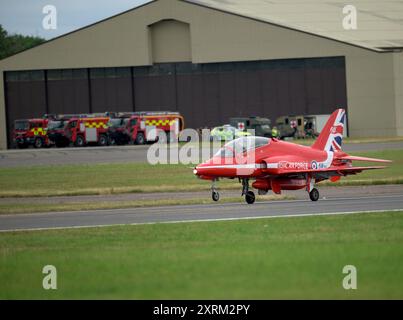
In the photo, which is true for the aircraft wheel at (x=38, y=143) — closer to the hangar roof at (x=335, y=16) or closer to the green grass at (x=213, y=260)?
the hangar roof at (x=335, y=16)

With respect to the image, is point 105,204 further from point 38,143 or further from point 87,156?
point 38,143

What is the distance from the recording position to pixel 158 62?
258 feet

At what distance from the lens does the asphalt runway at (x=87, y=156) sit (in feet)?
187

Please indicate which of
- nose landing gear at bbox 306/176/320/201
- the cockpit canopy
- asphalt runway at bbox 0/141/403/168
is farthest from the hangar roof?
the cockpit canopy

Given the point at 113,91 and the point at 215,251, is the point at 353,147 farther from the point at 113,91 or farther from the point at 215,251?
the point at 215,251

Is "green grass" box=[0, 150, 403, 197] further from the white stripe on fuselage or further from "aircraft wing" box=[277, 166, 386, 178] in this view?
the white stripe on fuselage

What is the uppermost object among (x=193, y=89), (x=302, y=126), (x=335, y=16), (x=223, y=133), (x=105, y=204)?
(x=335, y=16)

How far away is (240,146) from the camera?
28.5 m

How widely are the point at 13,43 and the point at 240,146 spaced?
481ft

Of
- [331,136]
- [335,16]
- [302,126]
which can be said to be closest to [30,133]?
[302,126]

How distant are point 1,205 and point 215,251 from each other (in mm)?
17973

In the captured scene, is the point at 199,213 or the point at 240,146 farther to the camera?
the point at 240,146
